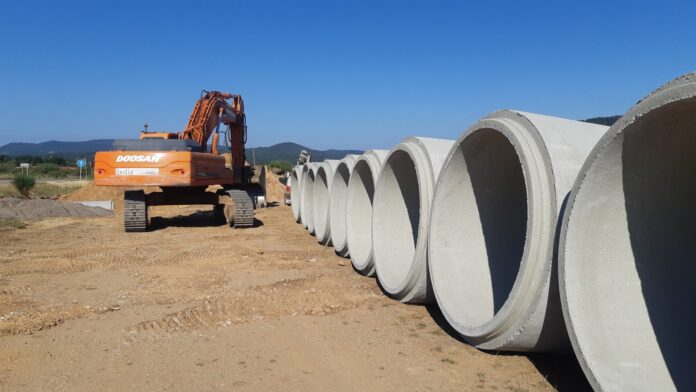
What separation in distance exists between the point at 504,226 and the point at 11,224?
11695 mm

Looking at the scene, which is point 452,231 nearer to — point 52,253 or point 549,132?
point 549,132

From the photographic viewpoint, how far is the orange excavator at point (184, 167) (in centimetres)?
1016

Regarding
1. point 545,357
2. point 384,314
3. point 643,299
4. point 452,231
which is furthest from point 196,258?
point 643,299

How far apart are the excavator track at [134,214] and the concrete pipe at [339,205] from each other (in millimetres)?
4545

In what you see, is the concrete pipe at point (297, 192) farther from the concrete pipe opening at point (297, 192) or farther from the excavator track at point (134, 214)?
the excavator track at point (134, 214)

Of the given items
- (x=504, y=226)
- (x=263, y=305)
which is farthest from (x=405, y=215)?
(x=263, y=305)

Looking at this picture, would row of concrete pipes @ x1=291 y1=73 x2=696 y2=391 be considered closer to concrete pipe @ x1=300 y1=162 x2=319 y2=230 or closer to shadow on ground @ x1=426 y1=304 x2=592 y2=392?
shadow on ground @ x1=426 y1=304 x2=592 y2=392

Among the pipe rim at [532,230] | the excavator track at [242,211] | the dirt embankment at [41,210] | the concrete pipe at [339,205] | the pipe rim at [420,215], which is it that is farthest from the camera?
the dirt embankment at [41,210]

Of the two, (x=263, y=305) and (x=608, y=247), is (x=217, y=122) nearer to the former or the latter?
(x=263, y=305)

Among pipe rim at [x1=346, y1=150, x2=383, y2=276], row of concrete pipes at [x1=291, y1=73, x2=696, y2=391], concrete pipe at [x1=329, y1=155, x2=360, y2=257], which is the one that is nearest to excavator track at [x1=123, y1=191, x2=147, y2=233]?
concrete pipe at [x1=329, y1=155, x2=360, y2=257]

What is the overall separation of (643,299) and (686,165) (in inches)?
34.1

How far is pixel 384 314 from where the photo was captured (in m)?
5.18

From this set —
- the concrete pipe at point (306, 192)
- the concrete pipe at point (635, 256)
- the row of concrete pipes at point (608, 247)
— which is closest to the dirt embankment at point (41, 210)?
the concrete pipe at point (306, 192)

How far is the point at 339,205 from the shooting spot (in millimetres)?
9172
